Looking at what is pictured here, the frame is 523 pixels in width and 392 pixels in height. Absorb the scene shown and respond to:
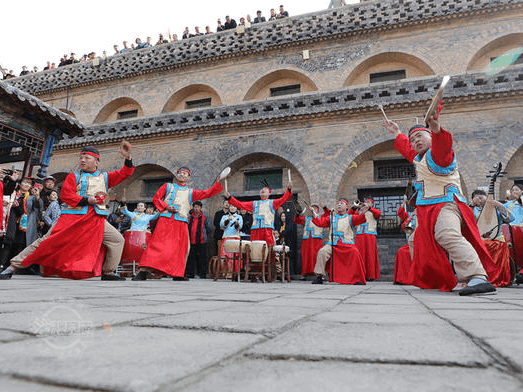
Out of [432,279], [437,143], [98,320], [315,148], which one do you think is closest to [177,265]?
[432,279]

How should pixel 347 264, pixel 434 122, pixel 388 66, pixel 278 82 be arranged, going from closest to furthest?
pixel 434 122, pixel 347 264, pixel 388 66, pixel 278 82

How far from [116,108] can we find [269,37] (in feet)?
29.9

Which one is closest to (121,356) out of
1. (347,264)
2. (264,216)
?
(347,264)

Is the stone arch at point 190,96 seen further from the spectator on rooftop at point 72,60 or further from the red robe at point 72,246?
the red robe at point 72,246

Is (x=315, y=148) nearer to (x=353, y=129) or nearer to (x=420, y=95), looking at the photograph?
(x=353, y=129)

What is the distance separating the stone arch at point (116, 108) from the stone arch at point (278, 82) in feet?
20.7

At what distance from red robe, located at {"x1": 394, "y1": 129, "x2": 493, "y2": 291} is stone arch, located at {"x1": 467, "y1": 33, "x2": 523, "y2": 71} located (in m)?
13.0

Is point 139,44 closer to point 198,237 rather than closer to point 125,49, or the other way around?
point 125,49

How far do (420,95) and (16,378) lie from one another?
1275cm

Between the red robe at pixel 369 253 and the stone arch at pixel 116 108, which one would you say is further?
the stone arch at pixel 116 108

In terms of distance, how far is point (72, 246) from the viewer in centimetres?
522

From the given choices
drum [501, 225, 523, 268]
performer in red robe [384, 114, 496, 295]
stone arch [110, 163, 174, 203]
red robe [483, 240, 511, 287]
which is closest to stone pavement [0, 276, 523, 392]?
performer in red robe [384, 114, 496, 295]

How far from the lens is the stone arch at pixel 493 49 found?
14.4m

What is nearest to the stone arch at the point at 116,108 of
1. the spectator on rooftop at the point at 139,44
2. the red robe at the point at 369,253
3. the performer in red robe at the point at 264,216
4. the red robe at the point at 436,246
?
Result: the spectator on rooftop at the point at 139,44
